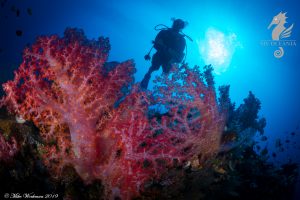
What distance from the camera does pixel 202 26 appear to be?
57156 mm

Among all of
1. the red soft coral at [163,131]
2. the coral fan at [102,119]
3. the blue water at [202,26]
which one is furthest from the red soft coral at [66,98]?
the blue water at [202,26]

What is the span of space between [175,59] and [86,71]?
851 cm

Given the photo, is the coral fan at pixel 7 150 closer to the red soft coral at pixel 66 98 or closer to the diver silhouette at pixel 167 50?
the red soft coral at pixel 66 98

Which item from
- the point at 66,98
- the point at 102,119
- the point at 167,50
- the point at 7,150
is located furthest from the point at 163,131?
the point at 167,50

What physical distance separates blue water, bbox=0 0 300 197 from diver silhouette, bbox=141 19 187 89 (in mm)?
16592

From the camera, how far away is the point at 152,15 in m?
59.6

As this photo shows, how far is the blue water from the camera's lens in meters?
Answer: 41.1

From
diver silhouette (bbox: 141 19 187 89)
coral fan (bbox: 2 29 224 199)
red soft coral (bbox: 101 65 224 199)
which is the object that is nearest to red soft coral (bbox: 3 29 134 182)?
coral fan (bbox: 2 29 224 199)

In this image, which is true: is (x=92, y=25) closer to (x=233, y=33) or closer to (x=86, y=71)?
(x=233, y=33)

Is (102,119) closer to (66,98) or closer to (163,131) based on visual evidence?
(66,98)

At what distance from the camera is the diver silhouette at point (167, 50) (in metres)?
11.5

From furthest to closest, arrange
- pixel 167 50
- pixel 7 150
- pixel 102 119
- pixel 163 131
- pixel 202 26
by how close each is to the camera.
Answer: pixel 202 26
pixel 167 50
pixel 163 131
pixel 102 119
pixel 7 150

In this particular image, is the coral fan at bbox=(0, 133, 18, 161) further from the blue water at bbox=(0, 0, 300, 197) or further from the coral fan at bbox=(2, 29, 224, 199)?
the blue water at bbox=(0, 0, 300, 197)

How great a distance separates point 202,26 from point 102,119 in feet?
193
